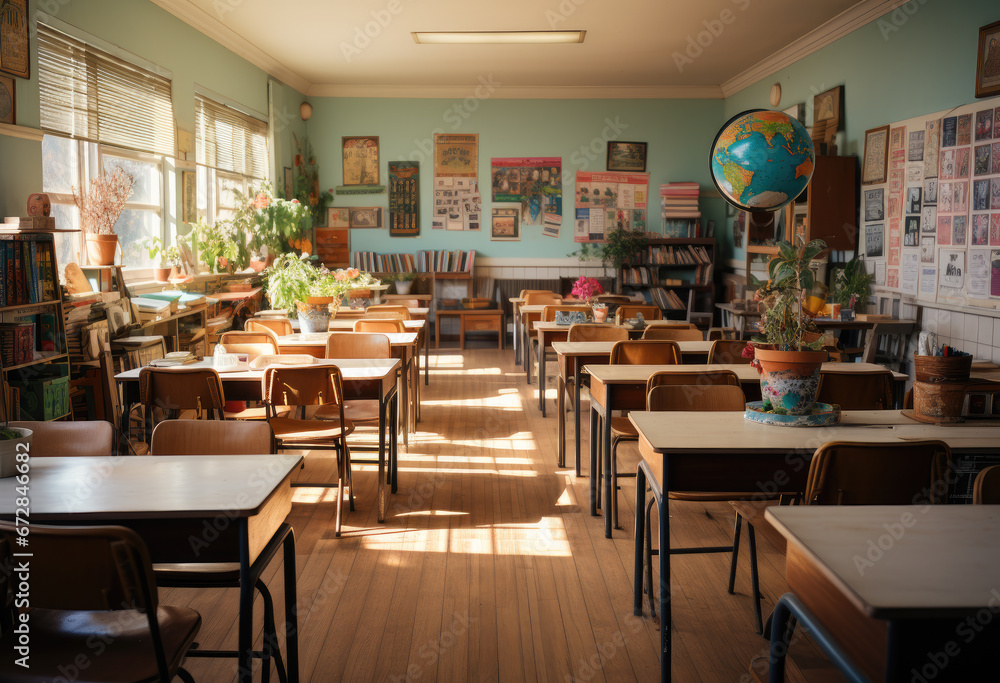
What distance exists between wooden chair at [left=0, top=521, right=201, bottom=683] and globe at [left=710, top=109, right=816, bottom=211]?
2.75m

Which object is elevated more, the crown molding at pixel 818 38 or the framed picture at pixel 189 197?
the crown molding at pixel 818 38

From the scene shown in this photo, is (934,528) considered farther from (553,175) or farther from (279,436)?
(553,175)

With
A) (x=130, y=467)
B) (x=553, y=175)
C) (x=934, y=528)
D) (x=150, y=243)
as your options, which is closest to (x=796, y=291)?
(x=934, y=528)

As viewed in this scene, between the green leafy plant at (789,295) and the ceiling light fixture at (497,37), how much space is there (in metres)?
5.66

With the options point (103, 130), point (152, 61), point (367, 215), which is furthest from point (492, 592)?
point (367, 215)

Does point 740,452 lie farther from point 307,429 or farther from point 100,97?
point 100,97

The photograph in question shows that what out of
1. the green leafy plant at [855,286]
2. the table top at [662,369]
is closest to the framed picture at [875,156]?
the green leafy plant at [855,286]

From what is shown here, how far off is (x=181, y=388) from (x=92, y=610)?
1969mm

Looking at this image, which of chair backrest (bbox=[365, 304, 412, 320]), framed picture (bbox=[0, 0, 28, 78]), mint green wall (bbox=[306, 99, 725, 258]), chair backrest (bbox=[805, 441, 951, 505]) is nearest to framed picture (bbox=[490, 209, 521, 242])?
mint green wall (bbox=[306, 99, 725, 258])

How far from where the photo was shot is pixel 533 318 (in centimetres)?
762

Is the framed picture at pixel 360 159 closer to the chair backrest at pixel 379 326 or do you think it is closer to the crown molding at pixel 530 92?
the crown molding at pixel 530 92

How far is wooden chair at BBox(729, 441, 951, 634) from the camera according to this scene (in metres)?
2.03

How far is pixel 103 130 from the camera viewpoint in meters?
5.37

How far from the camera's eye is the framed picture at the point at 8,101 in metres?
4.10
